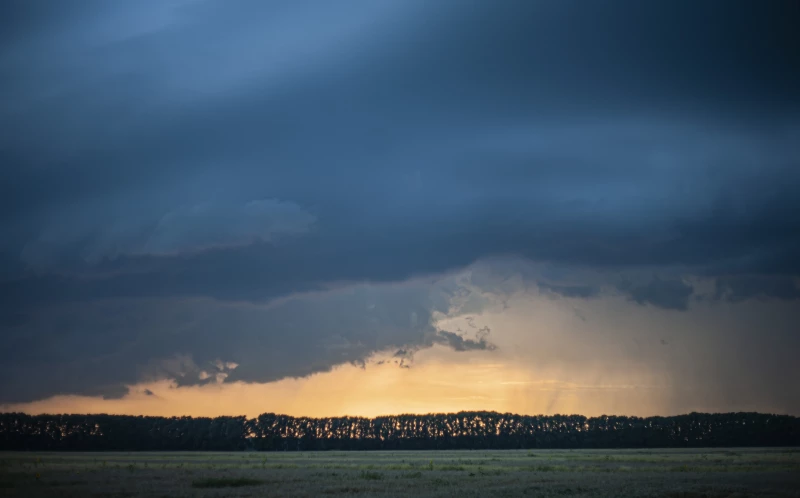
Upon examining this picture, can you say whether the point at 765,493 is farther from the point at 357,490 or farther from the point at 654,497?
the point at 357,490

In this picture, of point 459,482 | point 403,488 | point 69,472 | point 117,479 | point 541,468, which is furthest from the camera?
point 541,468

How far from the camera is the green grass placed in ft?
210

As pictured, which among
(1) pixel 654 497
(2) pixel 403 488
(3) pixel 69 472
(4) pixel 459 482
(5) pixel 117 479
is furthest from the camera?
(3) pixel 69 472

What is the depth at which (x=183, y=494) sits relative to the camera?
55.7m

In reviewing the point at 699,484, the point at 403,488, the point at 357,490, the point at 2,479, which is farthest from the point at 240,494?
the point at 699,484

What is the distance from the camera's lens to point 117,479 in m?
70.6

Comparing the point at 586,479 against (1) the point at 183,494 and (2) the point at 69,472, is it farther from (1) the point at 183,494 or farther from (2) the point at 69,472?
(2) the point at 69,472

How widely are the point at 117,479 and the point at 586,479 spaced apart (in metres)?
44.2

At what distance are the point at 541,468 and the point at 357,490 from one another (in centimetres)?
3796

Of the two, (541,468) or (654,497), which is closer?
(654,497)

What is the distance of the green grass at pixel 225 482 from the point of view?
6394cm

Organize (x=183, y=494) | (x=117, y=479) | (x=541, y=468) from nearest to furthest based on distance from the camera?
(x=183, y=494) → (x=117, y=479) → (x=541, y=468)

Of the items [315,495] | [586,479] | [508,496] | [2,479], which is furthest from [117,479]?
[586,479]

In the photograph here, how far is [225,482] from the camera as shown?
66.5 metres
